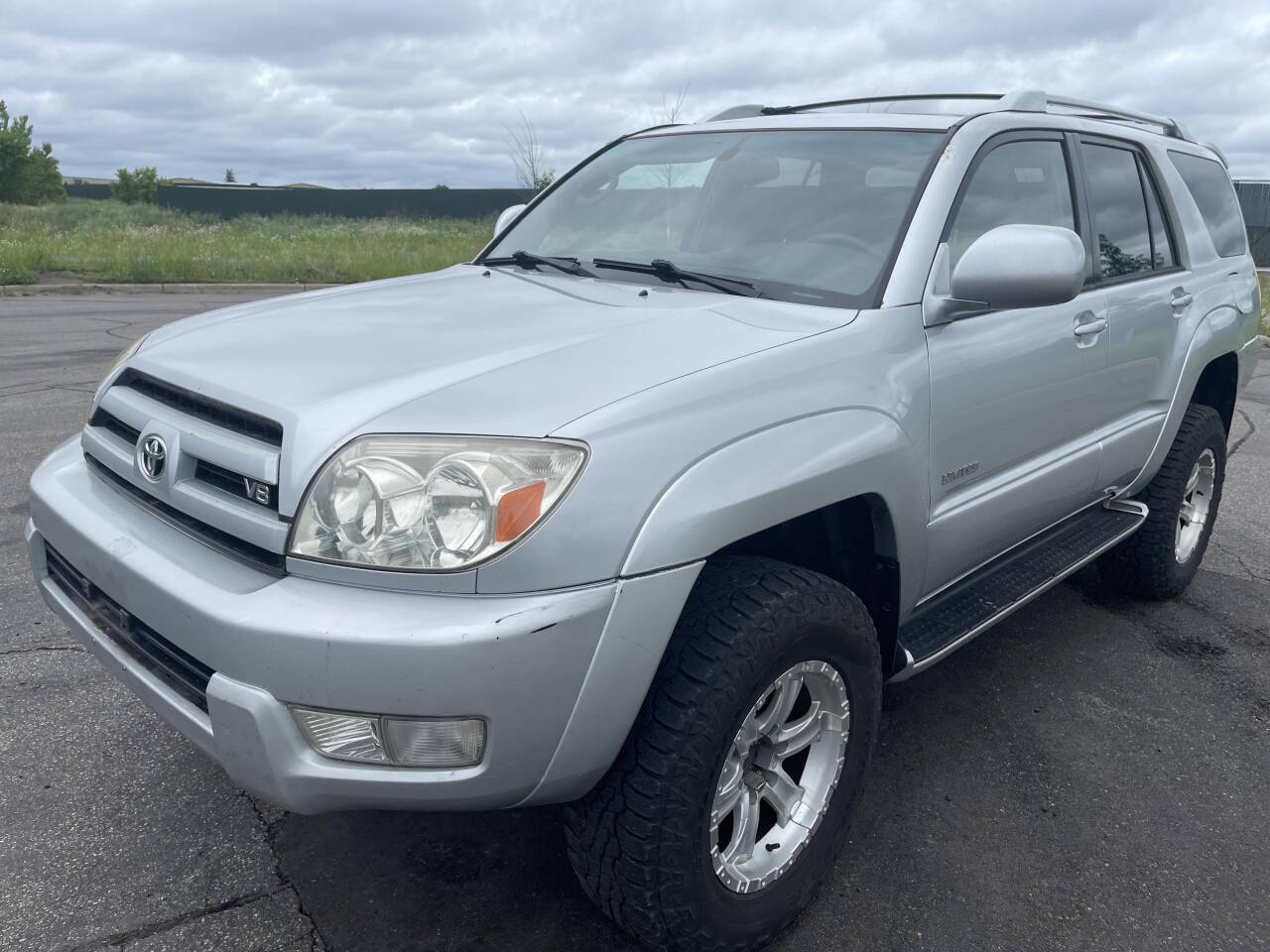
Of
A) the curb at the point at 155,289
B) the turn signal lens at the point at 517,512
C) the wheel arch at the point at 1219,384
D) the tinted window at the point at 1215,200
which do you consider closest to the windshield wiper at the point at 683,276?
the turn signal lens at the point at 517,512

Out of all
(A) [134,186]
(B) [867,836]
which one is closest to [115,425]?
(B) [867,836]

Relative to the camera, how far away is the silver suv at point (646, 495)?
1774 mm

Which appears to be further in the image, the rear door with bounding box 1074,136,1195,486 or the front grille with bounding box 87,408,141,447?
the rear door with bounding box 1074,136,1195,486

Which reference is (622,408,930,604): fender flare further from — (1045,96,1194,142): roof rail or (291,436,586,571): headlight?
(1045,96,1194,142): roof rail

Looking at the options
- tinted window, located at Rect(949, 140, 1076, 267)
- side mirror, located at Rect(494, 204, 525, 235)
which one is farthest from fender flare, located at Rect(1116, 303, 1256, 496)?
side mirror, located at Rect(494, 204, 525, 235)

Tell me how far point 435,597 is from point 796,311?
1.16m

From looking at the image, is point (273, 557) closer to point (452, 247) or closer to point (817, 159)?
point (817, 159)

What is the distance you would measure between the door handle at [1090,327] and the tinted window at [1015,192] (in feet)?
1.10

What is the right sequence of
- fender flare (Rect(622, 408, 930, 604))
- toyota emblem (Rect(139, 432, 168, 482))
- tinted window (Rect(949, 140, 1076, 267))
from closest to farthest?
fender flare (Rect(622, 408, 930, 604)) → toyota emblem (Rect(139, 432, 168, 482)) → tinted window (Rect(949, 140, 1076, 267))

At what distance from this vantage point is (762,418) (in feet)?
6.81

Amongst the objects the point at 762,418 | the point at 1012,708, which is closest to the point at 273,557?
the point at 762,418

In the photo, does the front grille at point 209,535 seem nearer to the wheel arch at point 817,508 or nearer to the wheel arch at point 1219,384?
the wheel arch at point 817,508

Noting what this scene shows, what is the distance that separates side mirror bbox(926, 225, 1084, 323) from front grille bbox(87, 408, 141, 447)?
6.16 feet

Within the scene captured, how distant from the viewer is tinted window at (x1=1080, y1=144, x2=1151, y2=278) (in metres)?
3.48
